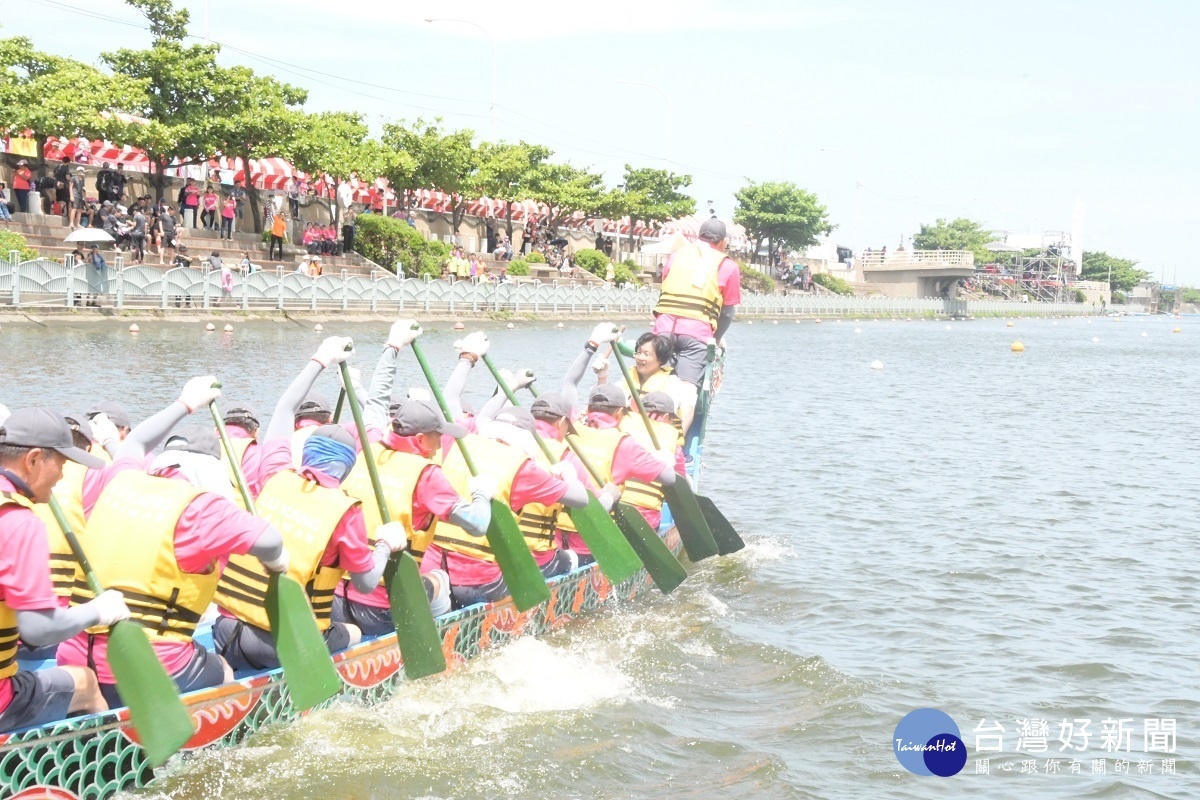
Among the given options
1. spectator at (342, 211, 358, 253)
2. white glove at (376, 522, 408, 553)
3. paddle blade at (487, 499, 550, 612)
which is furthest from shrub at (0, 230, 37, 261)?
white glove at (376, 522, 408, 553)

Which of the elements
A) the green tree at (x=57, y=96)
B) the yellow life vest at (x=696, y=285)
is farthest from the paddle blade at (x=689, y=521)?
the green tree at (x=57, y=96)

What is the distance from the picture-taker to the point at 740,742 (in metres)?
7.43

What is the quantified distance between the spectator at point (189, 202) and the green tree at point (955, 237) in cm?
10285

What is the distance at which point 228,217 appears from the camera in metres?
31.9

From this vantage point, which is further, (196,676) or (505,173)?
(505,173)

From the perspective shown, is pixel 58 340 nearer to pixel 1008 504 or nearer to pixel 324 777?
pixel 1008 504

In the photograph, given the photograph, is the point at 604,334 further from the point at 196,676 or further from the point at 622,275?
the point at 622,275

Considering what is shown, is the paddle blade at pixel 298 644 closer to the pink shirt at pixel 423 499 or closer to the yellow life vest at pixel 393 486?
the pink shirt at pixel 423 499

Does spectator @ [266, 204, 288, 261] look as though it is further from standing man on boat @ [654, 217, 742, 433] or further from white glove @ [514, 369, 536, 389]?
white glove @ [514, 369, 536, 389]

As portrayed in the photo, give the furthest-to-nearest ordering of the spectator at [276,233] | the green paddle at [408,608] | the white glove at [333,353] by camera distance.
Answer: the spectator at [276,233] < the white glove at [333,353] < the green paddle at [408,608]

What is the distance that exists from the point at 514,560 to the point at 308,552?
6.65ft

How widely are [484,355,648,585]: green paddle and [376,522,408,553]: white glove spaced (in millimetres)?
2246

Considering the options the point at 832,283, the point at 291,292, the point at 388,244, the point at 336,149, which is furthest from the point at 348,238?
the point at 832,283

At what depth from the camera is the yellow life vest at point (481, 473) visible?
7.54 meters
